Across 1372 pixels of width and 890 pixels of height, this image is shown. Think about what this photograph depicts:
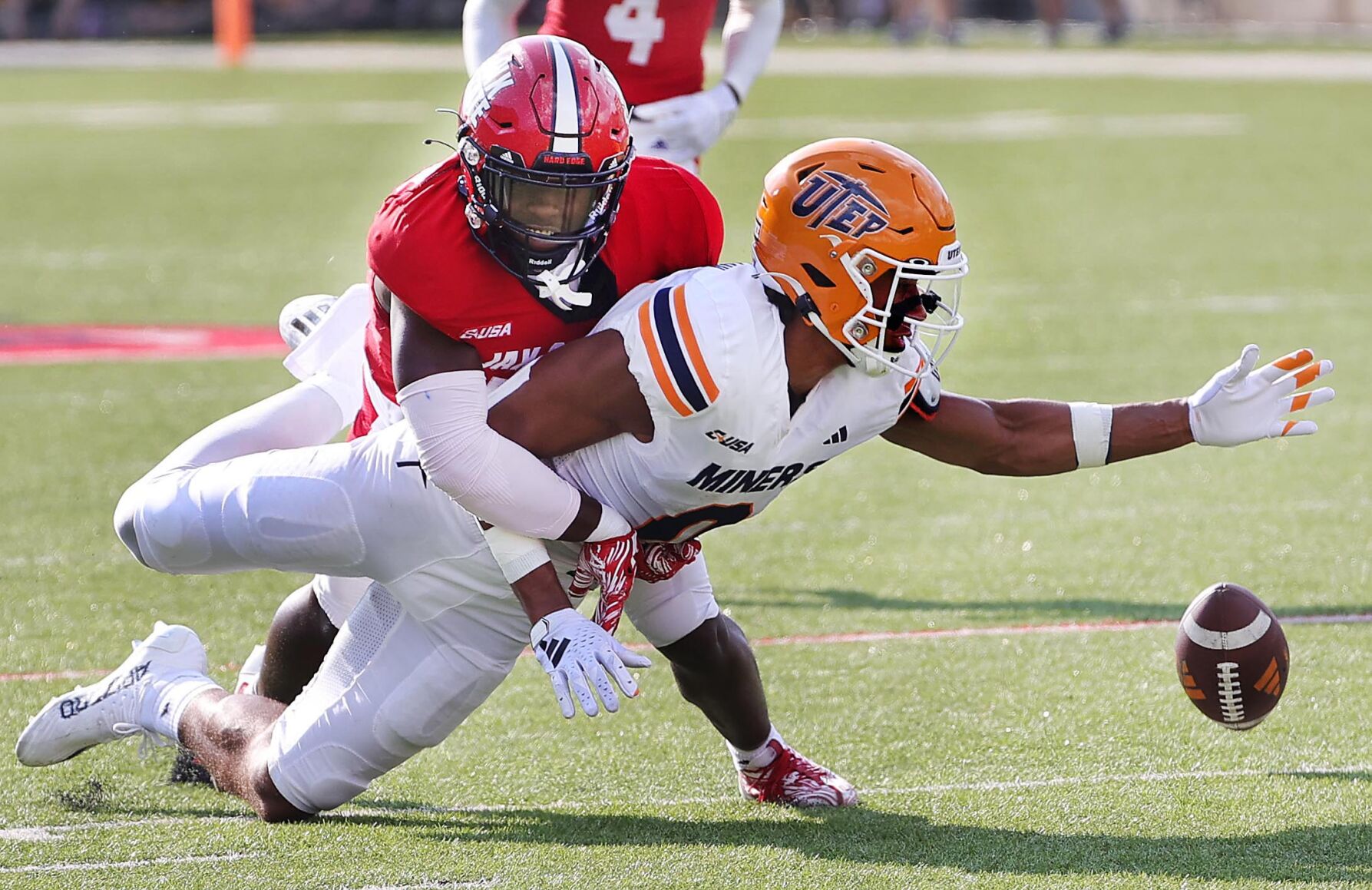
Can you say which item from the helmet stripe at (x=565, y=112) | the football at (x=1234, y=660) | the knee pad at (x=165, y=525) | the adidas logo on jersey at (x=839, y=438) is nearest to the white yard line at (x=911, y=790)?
the football at (x=1234, y=660)

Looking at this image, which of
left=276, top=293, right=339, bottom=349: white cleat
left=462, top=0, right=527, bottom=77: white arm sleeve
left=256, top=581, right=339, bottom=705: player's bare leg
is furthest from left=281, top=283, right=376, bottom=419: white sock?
left=462, top=0, right=527, bottom=77: white arm sleeve

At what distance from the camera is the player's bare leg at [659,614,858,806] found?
3406 mm

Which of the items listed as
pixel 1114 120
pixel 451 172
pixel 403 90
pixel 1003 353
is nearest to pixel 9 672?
pixel 451 172

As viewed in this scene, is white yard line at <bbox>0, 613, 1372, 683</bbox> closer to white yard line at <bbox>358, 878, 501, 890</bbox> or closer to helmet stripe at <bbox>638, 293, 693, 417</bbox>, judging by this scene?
white yard line at <bbox>358, 878, 501, 890</bbox>

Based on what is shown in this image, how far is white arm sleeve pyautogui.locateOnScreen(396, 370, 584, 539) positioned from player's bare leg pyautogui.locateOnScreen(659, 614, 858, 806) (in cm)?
55

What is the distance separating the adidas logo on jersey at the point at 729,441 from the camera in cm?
300

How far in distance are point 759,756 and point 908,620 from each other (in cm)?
121

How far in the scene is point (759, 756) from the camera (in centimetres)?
344

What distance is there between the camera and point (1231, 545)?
16.6 feet

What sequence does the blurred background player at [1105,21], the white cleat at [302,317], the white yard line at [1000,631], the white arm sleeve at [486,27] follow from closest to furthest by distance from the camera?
the white cleat at [302,317], the white yard line at [1000,631], the white arm sleeve at [486,27], the blurred background player at [1105,21]

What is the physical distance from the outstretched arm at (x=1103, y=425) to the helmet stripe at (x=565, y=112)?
0.77 meters

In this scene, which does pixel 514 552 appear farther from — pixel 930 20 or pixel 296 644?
pixel 930 20

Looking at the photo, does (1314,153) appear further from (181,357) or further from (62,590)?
(62,590)

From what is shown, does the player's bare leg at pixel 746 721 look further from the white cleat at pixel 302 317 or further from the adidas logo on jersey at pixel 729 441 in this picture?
the white cleat at pixel 302 317
